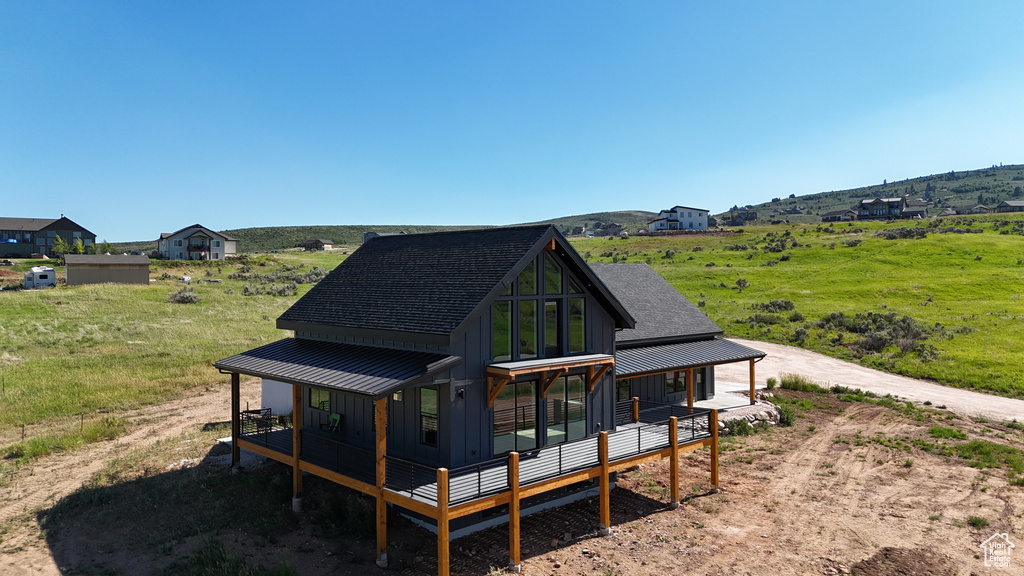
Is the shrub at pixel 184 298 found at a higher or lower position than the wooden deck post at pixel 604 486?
higher

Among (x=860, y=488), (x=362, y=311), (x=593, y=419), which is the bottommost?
(x=860, y=488)

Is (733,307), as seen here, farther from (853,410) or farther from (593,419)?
(593,419)

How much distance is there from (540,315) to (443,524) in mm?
6154

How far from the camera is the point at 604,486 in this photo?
14.7 m

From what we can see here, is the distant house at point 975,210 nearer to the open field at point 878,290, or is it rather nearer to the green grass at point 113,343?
the open field at point 878,290

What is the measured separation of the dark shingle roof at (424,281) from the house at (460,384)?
51mm

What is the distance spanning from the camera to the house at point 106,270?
62188 mm

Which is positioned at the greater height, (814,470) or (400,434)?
(400,434)

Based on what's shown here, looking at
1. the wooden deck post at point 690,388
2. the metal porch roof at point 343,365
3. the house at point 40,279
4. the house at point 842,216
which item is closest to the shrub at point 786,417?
the wooden deck post at point 690,388

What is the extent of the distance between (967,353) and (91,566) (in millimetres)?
45756

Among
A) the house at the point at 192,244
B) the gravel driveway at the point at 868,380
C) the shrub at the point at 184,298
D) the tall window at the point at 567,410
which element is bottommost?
the gravel driveway at the point at 868,380

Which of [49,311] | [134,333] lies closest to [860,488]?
[134,333]

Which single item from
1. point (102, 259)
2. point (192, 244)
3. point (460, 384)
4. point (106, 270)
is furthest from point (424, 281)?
point (192, 244)

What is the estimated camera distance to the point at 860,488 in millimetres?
17922
